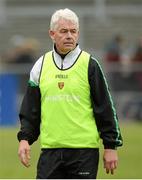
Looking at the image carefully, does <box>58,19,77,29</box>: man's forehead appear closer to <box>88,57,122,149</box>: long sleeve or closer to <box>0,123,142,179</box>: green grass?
<box>88,57,122,149</box>: long sleeve

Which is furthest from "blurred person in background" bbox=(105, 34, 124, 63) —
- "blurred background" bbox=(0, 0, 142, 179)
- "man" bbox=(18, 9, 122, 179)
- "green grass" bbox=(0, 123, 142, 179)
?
"man" bbox=(18, 9, 122, 179)

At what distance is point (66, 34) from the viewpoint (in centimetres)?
732

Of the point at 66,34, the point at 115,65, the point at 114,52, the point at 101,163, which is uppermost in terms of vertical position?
the point at 114,52

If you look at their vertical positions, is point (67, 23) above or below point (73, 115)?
above

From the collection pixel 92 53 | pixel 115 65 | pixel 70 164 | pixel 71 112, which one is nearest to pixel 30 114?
pixel 71 112

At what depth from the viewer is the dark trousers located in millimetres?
7273

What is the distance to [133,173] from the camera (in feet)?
42.5

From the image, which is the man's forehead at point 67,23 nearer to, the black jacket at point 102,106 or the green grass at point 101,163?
the black jacket at point 102,106

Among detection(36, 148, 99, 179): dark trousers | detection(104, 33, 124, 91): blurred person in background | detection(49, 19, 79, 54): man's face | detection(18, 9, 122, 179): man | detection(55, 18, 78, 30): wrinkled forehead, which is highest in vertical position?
detection(104, 33, 124, 91): blurred person in background

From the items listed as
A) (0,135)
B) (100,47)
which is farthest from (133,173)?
(100,47)

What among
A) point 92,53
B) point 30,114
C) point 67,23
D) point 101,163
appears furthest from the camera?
point 92,53

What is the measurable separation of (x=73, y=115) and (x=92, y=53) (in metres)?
21.6

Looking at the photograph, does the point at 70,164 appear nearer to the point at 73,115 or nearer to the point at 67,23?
the point at 73,115

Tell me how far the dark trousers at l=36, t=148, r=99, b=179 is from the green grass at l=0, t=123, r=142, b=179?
5.07 m
